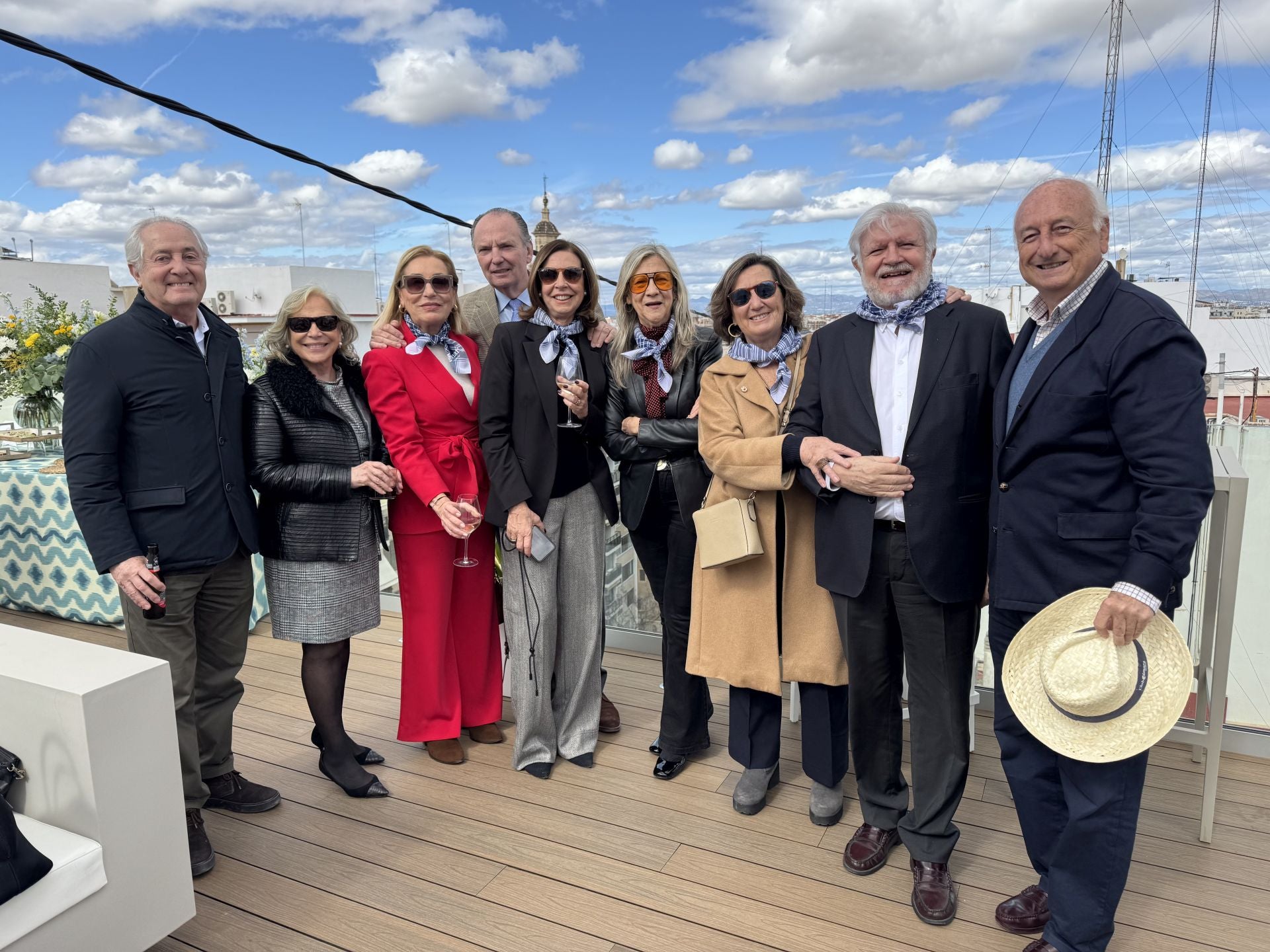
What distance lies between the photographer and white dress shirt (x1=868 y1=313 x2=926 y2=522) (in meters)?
2.10

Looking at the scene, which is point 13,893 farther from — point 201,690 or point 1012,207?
point 1012,207

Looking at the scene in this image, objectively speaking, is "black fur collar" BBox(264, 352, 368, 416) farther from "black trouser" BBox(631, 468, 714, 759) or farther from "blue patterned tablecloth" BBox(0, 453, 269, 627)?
"blue patterned tablecloth" BBox(0, 453, 269, 627)

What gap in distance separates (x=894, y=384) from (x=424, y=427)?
57.8 inches

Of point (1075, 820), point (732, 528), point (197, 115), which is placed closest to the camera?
point (1075, 820)

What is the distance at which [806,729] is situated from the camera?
2.54 meters

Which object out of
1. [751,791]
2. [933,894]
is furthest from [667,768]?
[933,894]

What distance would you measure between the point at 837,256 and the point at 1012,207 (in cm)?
49

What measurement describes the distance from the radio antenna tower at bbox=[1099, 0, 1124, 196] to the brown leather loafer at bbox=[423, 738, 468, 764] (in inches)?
216

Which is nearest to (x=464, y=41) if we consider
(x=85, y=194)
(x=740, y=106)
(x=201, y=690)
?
(x=740, y=106)

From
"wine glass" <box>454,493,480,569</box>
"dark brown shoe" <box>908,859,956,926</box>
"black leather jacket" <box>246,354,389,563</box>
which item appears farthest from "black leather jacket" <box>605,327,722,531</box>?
"dark brown shoe" <box>908,859,956,926</box>

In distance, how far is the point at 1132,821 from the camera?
6.02 ft

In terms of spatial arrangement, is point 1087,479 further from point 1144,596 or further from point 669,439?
point 669,439

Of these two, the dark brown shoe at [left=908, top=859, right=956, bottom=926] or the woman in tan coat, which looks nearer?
the dark brown shoe at [left=908, top=859, right=956, bottom=926]

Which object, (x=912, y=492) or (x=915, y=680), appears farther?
(x=915, y=680)
